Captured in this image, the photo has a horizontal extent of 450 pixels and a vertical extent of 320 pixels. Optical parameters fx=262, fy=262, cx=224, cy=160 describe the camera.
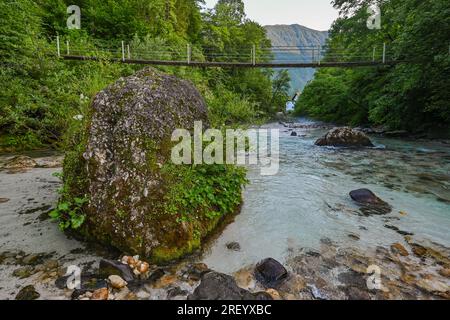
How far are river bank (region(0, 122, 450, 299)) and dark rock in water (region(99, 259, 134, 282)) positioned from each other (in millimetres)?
76

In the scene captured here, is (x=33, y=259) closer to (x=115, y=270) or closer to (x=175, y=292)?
(x=115, y=270)

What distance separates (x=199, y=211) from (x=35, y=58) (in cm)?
889

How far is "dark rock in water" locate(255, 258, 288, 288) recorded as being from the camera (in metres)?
2.48

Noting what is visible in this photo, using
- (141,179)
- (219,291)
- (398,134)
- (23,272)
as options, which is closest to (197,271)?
(219,291)

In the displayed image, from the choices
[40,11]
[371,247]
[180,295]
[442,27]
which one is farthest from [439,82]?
[40,11]

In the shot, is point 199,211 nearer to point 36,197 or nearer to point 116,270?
point 116,270

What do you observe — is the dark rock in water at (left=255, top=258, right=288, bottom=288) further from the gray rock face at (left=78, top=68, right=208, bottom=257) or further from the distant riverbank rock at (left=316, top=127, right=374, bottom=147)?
the distant riverbank rock at (left=316, top=127, right=374, bottom=147)

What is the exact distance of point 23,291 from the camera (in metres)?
2.19

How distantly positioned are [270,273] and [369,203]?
2.85 metres

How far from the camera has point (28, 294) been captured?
2158 millimetres

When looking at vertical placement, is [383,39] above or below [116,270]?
above

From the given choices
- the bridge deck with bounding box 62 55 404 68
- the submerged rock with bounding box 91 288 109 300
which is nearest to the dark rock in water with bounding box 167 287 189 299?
the submerged rock with bounding box 91 288 109 300

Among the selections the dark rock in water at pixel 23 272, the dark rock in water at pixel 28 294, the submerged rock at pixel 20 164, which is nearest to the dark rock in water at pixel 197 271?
the dark rock in water at pixel 28 294

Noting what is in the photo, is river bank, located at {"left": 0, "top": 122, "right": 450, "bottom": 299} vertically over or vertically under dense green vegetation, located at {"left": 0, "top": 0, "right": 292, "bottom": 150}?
under
